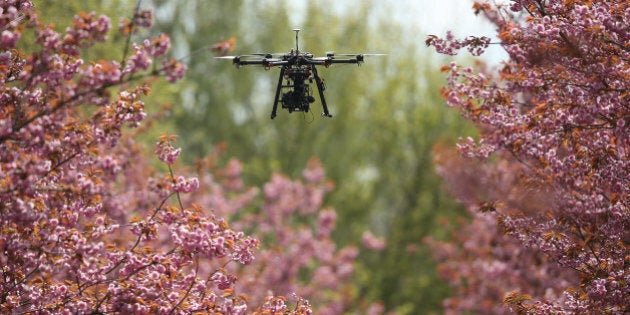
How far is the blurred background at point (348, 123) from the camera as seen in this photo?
32.4 m

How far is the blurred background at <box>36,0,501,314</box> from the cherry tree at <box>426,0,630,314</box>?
65.3 ft

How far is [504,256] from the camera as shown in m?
19.2

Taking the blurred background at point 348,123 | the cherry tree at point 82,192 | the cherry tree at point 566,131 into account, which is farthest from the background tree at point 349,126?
the cherry tree at point 82,192

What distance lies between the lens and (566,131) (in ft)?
32.0

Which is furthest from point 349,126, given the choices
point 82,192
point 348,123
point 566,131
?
point 82,192

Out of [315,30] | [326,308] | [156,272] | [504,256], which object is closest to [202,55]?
[315,30]

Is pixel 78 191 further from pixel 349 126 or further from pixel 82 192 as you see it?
pixel 349 126

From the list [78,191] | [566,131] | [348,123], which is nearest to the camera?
[78,191]

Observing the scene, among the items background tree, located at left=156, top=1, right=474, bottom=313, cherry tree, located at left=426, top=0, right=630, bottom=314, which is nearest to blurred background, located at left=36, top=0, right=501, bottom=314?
background tree, located at left=156, top=1, right=474, bottom=313

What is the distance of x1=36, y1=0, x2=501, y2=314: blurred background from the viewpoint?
32406 mm

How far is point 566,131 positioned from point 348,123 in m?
23.6

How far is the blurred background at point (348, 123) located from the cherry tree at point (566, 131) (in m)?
19.9

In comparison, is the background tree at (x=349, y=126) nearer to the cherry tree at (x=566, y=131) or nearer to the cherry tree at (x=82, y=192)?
the cherry tree at (x=566, y=131)

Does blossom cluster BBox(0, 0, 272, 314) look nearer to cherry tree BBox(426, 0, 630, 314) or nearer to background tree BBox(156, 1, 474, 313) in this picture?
cherry tree BBox(426, 0, 630, 314)
